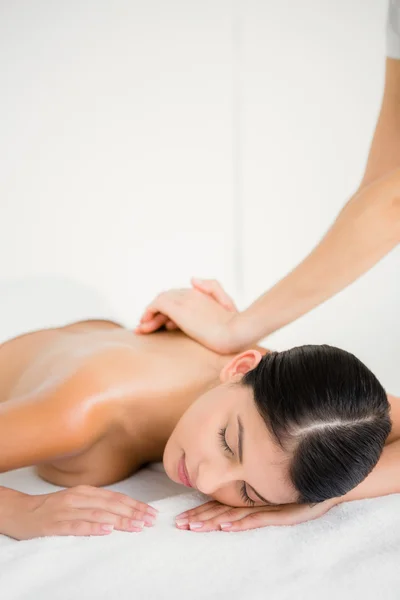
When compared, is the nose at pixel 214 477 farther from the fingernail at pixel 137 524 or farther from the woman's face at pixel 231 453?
the fingernail at pixel 137 524

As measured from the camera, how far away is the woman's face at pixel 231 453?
1.02 m

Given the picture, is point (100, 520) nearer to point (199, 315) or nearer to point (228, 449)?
point (228, 449)

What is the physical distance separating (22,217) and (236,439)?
4.34 ft

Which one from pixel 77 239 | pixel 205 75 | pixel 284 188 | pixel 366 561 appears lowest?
pixel 366 561

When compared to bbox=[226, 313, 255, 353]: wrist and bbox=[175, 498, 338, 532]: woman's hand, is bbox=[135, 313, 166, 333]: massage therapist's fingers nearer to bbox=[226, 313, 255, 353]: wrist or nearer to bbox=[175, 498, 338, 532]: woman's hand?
bbox=[226, 313, 255, 353]: wrist

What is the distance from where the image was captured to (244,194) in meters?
2.36

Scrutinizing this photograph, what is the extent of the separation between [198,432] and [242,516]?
155 millimetres

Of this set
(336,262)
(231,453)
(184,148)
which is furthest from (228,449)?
(184,148)

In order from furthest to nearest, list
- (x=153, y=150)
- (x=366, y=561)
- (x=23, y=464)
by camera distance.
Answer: (x=153, y=150), (x=23, y=464), (x=366, y=561)

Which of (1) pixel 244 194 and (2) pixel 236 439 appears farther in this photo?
(1) pixel 244 194

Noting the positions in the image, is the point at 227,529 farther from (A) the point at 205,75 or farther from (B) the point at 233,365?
(A) the point at 205,75

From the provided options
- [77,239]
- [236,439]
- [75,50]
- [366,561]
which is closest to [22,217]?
[77,239]

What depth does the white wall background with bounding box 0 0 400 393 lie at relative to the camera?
7.02ft

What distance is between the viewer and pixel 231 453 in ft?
3.45
